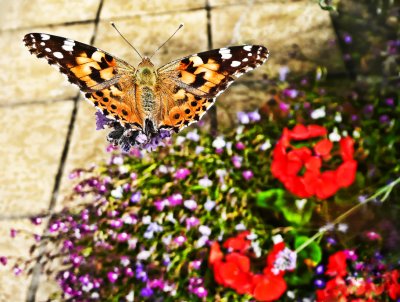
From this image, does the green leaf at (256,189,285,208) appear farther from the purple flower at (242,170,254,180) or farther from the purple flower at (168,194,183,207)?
the purple flower at (168,194,183,207)

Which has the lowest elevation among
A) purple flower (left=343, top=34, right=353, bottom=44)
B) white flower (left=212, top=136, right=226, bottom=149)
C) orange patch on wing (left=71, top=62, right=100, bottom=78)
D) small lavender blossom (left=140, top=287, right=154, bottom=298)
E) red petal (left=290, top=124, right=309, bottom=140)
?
small lavender blossom (left=140, top=287, right=154, bottom=298)

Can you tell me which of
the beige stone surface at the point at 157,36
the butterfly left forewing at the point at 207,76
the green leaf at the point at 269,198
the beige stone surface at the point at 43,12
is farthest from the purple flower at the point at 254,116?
the beige stone surface at the point at 43,12

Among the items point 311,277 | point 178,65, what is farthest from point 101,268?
point 178,65

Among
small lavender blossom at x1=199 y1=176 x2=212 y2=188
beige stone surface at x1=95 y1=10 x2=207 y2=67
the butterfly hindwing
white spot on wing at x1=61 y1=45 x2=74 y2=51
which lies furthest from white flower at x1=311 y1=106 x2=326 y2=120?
white spot on wing at x1=61 y1=45 x2=74 y2=51

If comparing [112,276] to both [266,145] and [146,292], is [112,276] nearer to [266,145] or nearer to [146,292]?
[146,292]

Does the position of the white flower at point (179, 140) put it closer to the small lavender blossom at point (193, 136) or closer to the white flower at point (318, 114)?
the small lavender blossom at point (193, 136)

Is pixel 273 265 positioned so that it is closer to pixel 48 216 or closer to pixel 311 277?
pixel 311 277
